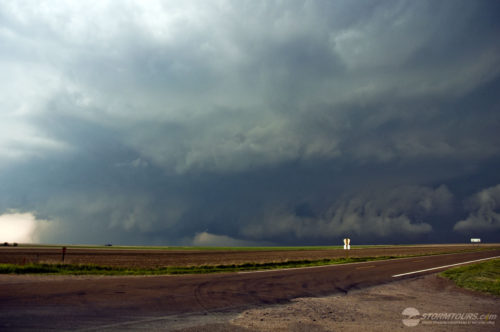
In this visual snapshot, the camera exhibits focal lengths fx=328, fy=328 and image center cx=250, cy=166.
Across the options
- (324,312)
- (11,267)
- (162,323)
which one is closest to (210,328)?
(162,323)

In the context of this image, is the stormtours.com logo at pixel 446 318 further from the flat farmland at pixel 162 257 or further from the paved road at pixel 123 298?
the flat farmland at pixel 162 257

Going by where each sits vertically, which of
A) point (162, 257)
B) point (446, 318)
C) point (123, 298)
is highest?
point (446, 318)

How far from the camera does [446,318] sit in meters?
8.57

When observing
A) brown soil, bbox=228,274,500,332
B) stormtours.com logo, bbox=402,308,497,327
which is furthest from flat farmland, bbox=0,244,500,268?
stormtours.com logo, bbox=402,308,497,327

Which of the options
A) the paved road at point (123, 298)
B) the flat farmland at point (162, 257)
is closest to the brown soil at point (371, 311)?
the paved road at point (123, 298)

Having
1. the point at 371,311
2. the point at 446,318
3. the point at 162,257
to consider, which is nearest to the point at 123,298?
the point at 371,311

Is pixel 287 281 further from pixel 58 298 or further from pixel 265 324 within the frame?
pixel 58 298

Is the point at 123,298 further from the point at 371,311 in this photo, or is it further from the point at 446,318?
the point at 446,318

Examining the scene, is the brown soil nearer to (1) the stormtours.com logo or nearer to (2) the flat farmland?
(1) the stormtours.com logo

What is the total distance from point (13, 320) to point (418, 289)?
1444 cm

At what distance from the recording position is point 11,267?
20.1 m

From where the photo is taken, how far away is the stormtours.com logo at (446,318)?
806 cm

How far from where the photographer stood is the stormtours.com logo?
8.06 metres

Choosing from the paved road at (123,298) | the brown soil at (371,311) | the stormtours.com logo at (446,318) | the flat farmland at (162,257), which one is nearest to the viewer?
the brown soil at (371,311)
